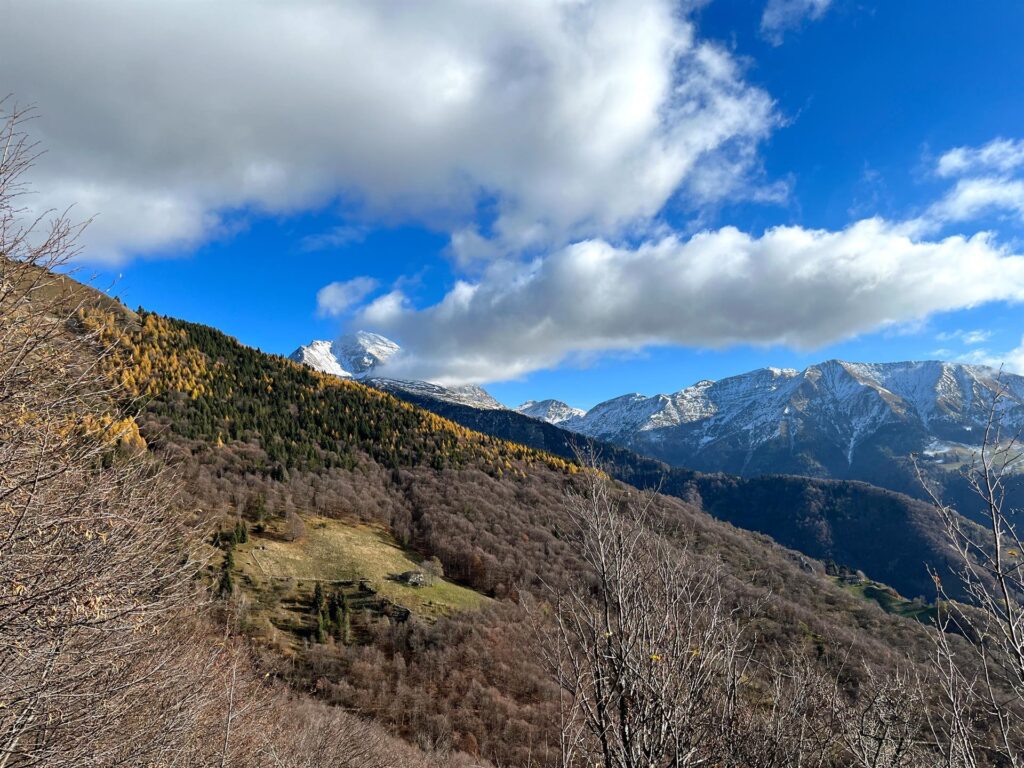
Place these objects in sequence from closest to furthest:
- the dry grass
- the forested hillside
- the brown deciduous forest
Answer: the brown deciduous forest < the forested hillside < the dry grass

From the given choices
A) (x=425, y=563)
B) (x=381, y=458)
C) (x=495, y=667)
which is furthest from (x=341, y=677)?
(x=381, y=458)

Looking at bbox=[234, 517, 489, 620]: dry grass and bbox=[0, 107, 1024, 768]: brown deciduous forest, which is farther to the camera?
bbox=[234, 517, 489, 620]: dry grass

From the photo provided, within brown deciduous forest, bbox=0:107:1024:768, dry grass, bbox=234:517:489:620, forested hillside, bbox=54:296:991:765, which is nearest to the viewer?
brown deciduous forest, bbox=0:107:1024:768

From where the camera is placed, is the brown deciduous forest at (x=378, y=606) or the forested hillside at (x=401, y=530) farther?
the forested hillside at (x=401, y=530)

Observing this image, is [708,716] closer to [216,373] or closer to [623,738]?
[623,738]

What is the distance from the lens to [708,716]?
820 centimetres

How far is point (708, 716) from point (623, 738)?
195 centimetres

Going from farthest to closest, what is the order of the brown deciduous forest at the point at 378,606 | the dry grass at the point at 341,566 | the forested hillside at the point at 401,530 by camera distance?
1. the dry grass at the point at 341,566
2. the forested hillside at the point at 401,530
3. the brown deciduous forest at the point at 378,606

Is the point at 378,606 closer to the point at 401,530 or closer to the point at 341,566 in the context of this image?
the point at 341,566

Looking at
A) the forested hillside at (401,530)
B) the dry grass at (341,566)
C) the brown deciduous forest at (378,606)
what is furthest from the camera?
the dry grass at (341,566)

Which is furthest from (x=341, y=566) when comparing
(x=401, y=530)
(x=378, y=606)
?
(x=401, y=530)

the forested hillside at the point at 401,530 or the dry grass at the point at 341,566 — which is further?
the dry grass at the point at 341,566

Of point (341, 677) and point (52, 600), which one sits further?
point (341, 677)

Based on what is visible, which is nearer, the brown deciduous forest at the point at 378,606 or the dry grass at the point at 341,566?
the brown deciduous forest at the point at 378,606
